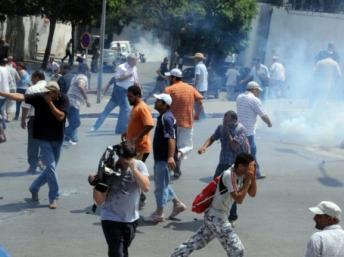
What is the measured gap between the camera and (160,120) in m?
9.37

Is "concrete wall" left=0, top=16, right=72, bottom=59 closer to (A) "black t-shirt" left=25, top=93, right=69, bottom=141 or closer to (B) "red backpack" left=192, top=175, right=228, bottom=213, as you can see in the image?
(A) "black t-shirt" left=25, top=93, right=69, bottom=141

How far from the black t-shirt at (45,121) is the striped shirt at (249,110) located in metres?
2.81

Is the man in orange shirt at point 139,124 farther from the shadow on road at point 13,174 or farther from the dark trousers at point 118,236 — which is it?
the dark trousers at point 118,236

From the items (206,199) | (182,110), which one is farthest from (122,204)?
(182,110)

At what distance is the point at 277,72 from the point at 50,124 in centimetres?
1518

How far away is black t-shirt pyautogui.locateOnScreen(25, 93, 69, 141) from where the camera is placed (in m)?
9.78

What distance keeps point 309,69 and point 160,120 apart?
20374 millimetres

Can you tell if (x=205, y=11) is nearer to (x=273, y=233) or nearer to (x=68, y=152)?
(x=68, y=152)

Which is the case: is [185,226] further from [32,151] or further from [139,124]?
[32,151]

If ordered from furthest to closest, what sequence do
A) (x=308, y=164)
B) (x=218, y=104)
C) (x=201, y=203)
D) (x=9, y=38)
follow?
(x=9, y=38) → (x=218, y=104) → (x=308, y=164) → (x=201, y=203)

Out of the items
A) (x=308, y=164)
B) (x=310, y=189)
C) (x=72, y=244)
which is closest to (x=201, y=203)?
(x=72, y=244)

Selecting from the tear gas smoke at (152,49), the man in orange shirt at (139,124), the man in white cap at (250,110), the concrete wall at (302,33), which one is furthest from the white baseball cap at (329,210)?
the tear gas smoke at (152,49)

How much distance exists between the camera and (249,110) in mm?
11469

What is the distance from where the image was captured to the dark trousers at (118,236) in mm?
6578
